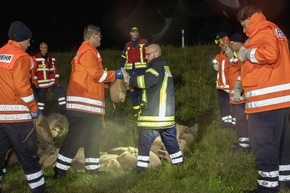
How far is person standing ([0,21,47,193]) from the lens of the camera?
4246mm

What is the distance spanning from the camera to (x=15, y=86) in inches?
168

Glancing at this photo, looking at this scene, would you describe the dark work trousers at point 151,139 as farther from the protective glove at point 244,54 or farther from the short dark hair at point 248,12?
the short dark hair at point 248,12

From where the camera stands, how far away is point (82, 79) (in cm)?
534

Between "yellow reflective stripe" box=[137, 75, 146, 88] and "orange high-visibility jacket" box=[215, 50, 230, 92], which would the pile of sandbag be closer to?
"orange high-visibility jacket" box=[215, 50, 230, 92]

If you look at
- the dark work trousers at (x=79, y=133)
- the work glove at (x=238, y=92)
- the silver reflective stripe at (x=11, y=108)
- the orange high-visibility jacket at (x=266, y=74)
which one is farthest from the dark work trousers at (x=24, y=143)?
the orange high-visibility jacket at (x=266, y=74)

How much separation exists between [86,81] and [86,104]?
317 mm

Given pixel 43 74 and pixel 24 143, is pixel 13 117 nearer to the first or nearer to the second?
pixel 24 143

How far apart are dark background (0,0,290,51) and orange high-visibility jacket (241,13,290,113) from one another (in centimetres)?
1934

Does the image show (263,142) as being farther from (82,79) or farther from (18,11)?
(18,11)

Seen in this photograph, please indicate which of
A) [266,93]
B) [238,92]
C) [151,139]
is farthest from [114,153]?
[266,93]

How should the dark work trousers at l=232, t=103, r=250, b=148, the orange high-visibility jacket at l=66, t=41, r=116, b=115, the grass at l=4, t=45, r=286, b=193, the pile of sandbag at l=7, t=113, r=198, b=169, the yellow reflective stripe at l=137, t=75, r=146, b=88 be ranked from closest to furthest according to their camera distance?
the grass at l=4, t=45, r=286, b=193 → the yellow reflective stripe at l=137, t=75, r=146, b=88 → the orange high-visibility jacket at l=66, t=41, r=116, b=115 → the pile of sandbag at l=7, t=113, r=198, b=169 → the dark work trousers at l=232, t=103, r=250, b=148

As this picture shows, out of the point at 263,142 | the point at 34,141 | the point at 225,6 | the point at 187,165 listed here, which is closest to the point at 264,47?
the point at 263,142

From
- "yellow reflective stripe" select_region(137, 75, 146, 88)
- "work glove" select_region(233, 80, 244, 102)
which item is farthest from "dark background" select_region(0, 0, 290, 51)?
"work glove" select_region(233, 80, 244, 102)

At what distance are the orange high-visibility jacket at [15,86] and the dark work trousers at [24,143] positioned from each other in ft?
0.28
